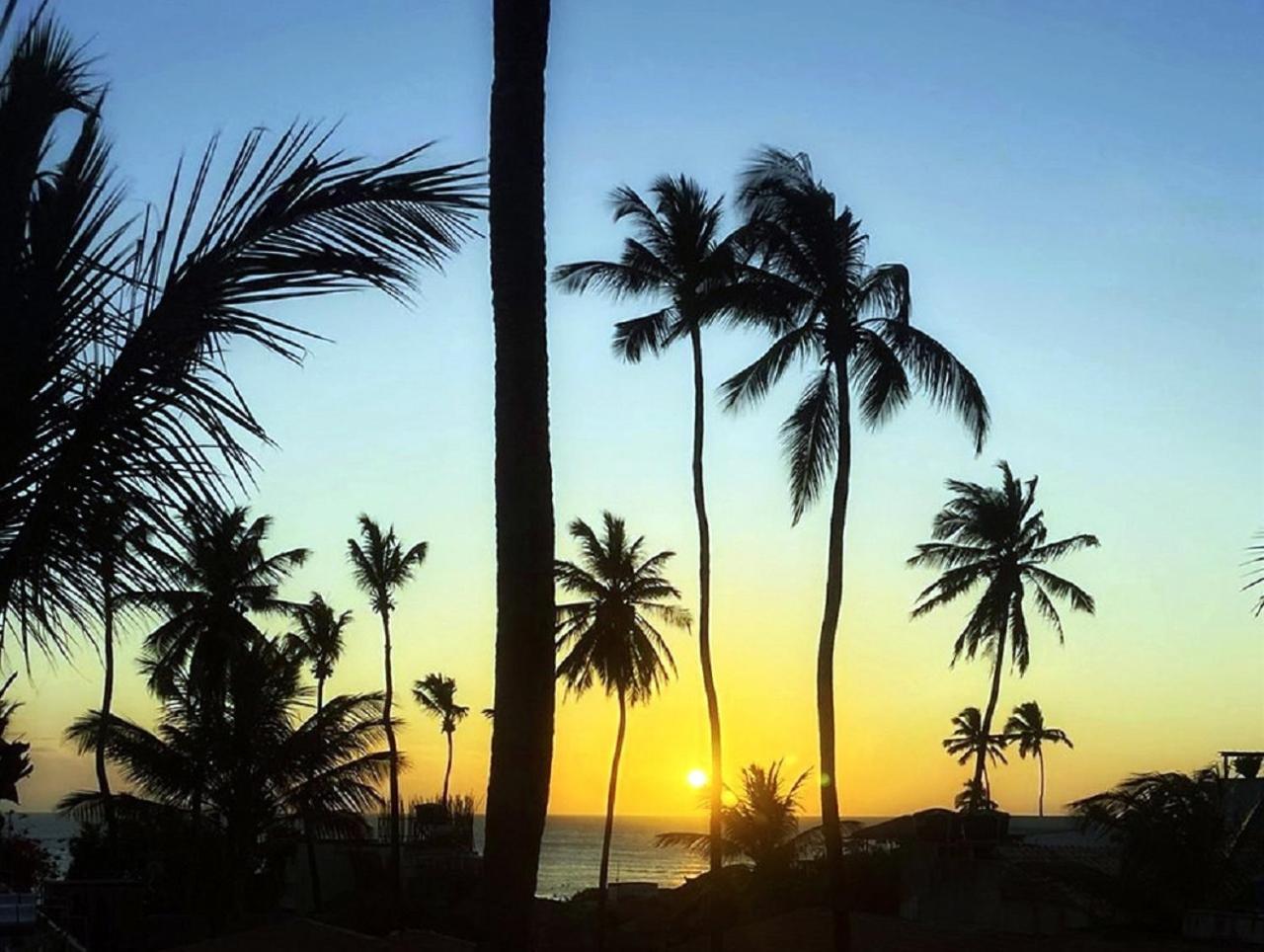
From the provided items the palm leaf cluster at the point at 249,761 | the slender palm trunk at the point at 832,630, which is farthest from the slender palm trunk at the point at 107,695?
the slender palm trunk at the point at 832,630

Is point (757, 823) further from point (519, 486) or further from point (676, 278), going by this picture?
point (519, 486)

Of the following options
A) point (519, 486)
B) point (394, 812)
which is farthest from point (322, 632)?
point (519, 486)

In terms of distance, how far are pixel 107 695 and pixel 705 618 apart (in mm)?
19790

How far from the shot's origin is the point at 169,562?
4.06 m

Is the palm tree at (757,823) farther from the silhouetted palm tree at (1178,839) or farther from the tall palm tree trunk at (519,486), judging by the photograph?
the tall palm tree trunk at (519,486)

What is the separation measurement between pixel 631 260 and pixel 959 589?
17504 mm

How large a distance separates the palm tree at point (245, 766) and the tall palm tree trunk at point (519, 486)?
2320cm

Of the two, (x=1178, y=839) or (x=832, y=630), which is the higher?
(x=832, y=630)

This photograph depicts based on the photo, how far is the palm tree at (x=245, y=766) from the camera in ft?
98.4

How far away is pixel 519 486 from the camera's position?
6.70m

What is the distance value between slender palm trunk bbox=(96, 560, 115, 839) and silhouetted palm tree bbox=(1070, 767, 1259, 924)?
19.2 metres

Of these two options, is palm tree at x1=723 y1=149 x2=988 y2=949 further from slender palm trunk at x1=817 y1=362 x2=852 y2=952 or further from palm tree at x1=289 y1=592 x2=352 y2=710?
palm tree at x1=289 y1=592 x2=352 y2=710

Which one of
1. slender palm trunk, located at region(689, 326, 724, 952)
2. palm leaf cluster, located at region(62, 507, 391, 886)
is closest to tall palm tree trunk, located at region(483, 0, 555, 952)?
palm leaf cluster, located at region(62, 507, 391, 886)

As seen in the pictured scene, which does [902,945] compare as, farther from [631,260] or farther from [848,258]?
[631,260]
